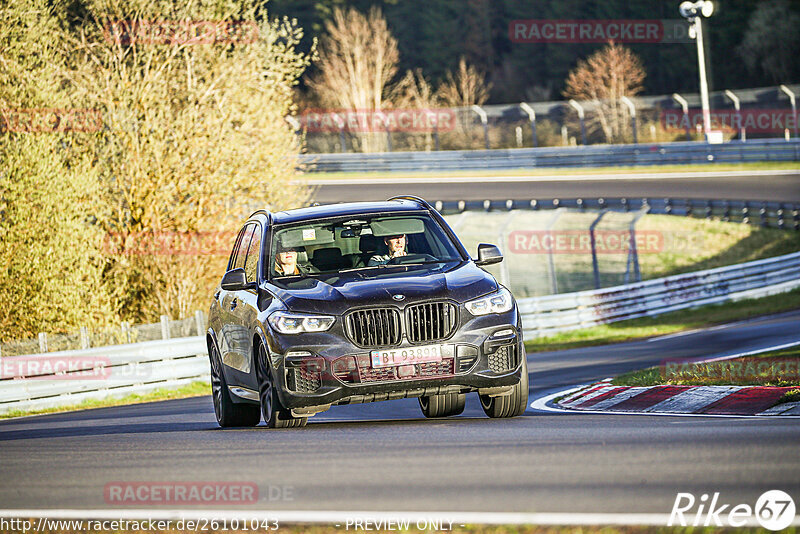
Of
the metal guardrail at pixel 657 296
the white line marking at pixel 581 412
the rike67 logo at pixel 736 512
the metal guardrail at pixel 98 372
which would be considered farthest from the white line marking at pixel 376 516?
→ the metal guardrail at pixel 657 296

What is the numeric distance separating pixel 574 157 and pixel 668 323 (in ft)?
77.9

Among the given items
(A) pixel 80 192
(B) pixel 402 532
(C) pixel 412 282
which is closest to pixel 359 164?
(A) pixel 80 192

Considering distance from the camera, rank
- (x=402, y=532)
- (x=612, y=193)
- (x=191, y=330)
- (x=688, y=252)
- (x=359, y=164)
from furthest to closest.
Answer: (x=359, y=164)
(x=612, y=193)
(x=688, y=252)
(x=191, y=330)
(x=402, y=532)

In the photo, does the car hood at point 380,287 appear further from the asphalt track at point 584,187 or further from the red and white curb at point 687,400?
the asphalt track at point 584,187

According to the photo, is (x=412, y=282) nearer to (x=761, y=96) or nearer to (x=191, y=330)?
(x=191, y=330)

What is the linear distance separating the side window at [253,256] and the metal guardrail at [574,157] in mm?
32566

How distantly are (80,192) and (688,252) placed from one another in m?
21.3

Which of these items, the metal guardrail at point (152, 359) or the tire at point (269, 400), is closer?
the tire at point (269, 400)

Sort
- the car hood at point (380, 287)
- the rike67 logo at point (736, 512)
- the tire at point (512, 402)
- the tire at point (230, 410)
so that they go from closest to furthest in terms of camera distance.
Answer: the rike67 logo at point (736, 512) < the car hood at point (380, 287) < the tire at point (512, 402) < the tire at point (230, 410)

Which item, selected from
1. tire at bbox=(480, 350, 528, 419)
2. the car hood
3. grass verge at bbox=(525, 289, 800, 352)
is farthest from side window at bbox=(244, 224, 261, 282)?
grass verge at bbox=(525, 289, 800, 352)

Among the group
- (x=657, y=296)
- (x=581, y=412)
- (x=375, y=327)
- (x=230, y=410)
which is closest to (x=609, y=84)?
(x=657, y=296)

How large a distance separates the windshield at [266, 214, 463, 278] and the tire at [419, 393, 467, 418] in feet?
4.57

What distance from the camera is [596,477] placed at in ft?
21.7

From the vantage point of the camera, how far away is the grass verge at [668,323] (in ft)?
92.0
